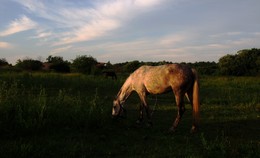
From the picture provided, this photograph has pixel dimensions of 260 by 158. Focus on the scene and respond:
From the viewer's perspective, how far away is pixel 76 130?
6797 millimetres

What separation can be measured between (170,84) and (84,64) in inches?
1114

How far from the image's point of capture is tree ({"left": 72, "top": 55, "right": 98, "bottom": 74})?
3484cm

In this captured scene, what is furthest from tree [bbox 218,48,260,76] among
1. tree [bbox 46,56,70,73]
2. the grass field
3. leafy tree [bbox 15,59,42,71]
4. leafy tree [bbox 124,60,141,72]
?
the grass field

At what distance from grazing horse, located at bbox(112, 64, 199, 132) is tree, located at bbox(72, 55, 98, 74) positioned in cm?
2610

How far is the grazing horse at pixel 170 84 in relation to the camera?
747 cm

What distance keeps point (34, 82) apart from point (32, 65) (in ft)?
67.6

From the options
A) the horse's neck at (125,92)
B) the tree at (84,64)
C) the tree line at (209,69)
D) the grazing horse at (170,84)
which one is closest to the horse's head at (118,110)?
the grazing horse at (170,84)

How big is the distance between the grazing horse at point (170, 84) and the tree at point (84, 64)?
26100 mm

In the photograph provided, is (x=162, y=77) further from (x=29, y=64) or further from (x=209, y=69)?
(x=209, y=69)

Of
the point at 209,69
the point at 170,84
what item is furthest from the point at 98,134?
the point at 209,69

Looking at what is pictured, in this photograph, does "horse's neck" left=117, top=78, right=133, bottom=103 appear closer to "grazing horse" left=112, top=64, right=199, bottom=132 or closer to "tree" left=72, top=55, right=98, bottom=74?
"grazing horse" left=112, top=64, right=199, bottom=132

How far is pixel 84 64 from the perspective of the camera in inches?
1384

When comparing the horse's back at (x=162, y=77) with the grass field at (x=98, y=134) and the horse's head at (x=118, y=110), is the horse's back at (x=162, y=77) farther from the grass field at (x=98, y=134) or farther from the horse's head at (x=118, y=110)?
the grass field at (x=98, y=134)

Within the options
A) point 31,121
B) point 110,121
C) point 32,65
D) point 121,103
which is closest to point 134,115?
point 121,103
